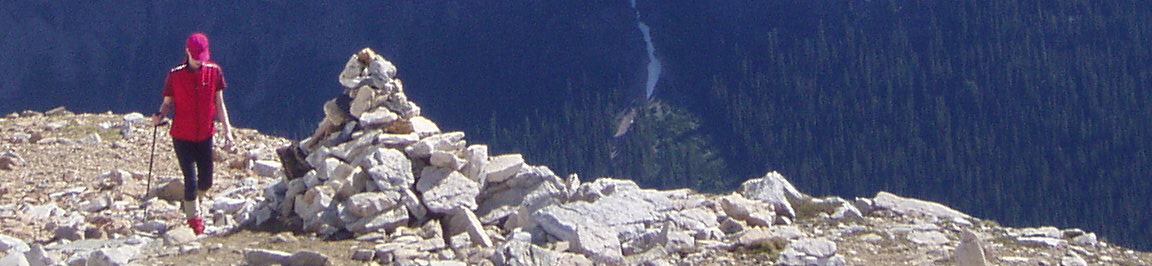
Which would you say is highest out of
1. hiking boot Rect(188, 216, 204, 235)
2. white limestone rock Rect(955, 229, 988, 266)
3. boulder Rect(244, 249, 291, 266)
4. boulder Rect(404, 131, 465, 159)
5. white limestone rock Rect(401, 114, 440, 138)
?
white limestone rock Rect(401, 114, 440, 138)

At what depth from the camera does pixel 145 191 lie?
384 inches

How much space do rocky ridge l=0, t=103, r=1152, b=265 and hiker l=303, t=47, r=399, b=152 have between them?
5 centimetres

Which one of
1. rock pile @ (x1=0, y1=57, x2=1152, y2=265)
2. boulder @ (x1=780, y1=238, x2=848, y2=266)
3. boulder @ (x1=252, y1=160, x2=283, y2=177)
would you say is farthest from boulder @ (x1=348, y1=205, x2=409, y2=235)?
boulder @ (x1=252, y1=160, x2=283, y2=177)

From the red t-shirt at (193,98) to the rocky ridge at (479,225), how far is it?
1.63 feet

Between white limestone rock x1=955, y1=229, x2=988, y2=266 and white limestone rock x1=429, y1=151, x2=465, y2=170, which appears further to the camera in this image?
white limestone rock x1=429, y1=151, x2=465, y2=170

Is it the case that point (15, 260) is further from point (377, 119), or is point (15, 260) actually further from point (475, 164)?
point (475, 164)

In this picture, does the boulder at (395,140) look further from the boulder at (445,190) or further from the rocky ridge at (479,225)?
the boulder at (445,190)

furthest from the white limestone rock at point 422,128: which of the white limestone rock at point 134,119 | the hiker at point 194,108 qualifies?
the white limestone rock at point 134,119

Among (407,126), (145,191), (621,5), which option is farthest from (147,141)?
(621,5)

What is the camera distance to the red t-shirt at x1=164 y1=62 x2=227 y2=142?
25.1ft

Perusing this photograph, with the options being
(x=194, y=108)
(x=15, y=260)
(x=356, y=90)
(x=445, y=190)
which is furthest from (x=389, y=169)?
(x=15, y=260)

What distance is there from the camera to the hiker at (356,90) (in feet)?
27.5

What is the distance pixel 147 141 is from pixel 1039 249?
7.23 m

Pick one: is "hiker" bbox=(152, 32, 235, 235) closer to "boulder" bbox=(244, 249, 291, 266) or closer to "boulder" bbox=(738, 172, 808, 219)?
"boulder" bbox=(244, 249, 291, 266)
